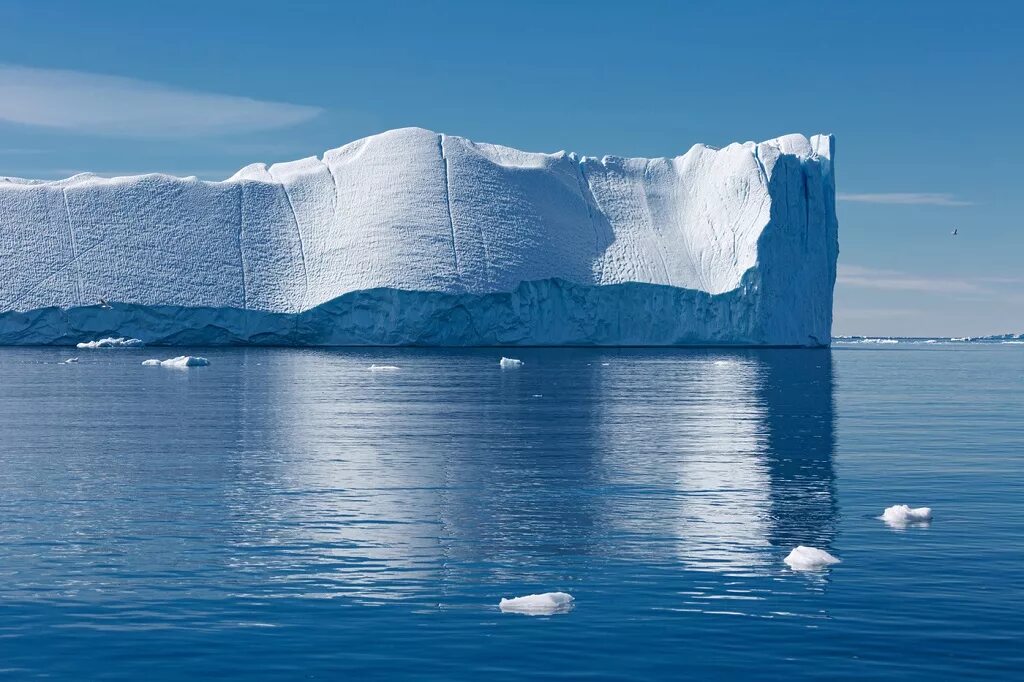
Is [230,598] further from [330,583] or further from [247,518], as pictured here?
[247,518]

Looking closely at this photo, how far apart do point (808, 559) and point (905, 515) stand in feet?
9.09

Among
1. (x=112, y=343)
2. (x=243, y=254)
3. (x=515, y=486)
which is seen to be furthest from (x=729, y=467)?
(x=243, y=254)

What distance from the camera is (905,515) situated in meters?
12.7

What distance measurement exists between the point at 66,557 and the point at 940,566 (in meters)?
8.38

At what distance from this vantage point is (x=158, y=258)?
74.1m

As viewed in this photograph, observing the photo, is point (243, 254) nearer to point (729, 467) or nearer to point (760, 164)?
point (760, 164)

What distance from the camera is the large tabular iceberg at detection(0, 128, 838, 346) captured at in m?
72.4

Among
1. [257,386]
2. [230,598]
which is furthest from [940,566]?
[257,386]

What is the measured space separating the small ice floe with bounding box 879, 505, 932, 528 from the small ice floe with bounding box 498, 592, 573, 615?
5393mm

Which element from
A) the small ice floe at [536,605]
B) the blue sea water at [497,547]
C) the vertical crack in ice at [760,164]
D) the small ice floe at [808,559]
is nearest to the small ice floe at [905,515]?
the blue sea water at [497,547]

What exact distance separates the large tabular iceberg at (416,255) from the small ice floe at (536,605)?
64063mm

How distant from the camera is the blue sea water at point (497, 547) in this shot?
798 centimetres

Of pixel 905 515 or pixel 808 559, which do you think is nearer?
pixel 808 559

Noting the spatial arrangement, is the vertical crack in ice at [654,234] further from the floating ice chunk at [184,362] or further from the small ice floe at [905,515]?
the small ice floe at [905,515]
